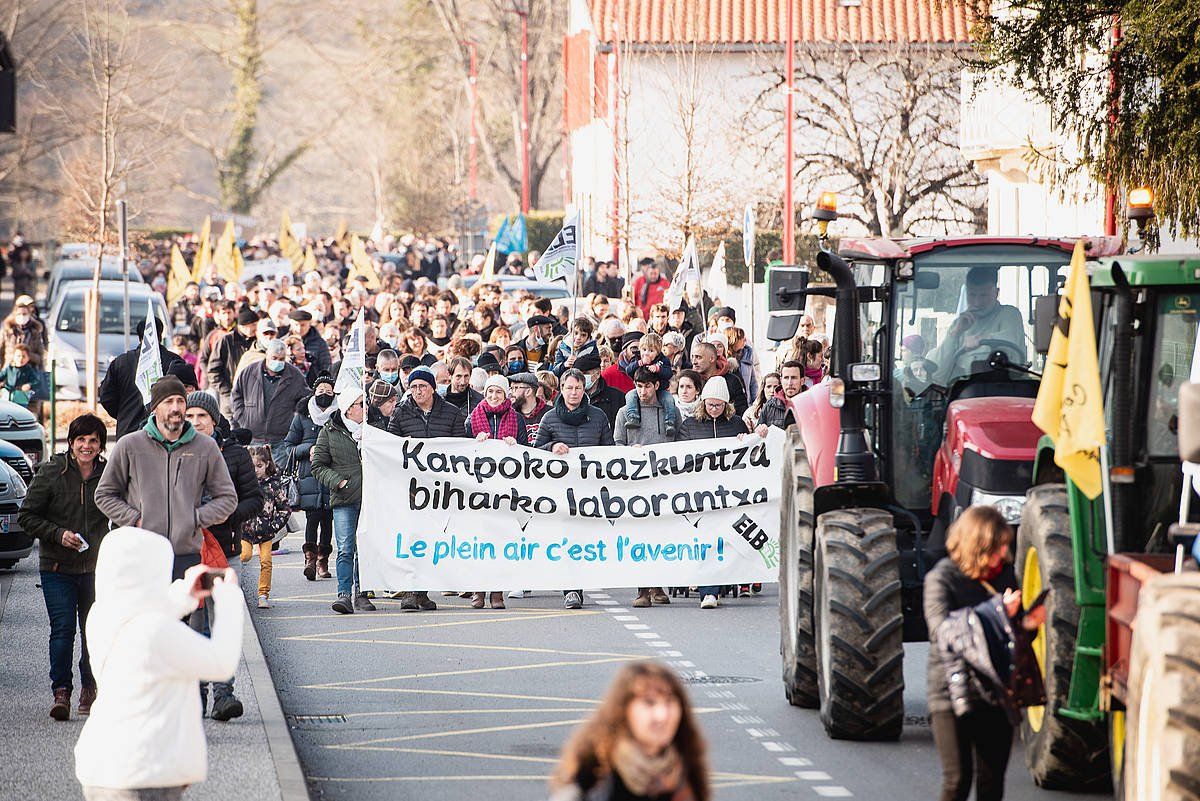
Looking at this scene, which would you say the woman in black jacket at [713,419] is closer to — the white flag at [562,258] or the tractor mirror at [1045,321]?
the white flag at [562,258]

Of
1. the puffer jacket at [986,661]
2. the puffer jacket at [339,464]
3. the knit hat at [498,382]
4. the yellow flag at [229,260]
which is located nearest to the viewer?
the puffer jacket at [986,661]

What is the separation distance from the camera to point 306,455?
17094mm

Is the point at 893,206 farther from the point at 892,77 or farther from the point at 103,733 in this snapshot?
the point at 103,733

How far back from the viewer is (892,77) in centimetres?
4000

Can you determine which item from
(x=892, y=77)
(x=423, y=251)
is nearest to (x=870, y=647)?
(x=892, y=77)

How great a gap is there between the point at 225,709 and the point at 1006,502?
4.28 meters

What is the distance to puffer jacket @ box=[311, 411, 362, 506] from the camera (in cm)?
1606

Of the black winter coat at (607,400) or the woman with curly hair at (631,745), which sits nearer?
the woman with curly hair at (631,745)

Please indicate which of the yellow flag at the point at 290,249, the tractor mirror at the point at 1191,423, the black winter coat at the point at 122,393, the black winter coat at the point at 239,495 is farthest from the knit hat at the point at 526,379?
the yellow flag at the point at 290,249

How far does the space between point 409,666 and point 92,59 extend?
77.2 ft

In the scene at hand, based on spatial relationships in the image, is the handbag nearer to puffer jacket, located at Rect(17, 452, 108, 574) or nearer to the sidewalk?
the sidewalk

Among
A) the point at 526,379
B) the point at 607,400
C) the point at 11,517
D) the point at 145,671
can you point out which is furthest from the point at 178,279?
the point at 145,671

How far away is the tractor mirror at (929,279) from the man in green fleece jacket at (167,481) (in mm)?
3808

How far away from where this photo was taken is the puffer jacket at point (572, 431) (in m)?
16.6
